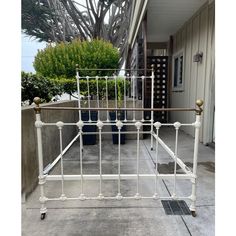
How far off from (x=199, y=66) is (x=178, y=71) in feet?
5.88

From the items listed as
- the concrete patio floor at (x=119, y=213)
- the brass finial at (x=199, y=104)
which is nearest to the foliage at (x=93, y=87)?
the concrete patio floor at (x=119, y=213)

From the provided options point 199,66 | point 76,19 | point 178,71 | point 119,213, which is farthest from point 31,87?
point 76,19

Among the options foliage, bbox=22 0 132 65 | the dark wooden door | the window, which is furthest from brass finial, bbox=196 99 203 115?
→ foliage, bbox=22 0 132 65

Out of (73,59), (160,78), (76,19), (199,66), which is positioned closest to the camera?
(199,66)

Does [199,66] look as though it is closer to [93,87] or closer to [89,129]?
[93,87]

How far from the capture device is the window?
6.29 meters

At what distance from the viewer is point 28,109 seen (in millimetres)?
2279

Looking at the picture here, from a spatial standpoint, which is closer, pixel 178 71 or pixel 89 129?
pixel 89 129

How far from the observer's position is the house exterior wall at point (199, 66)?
4262 mm

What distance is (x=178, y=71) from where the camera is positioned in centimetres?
661

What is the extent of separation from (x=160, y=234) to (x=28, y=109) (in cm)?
176
